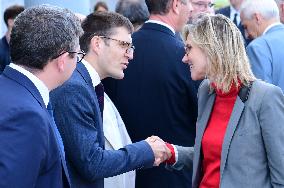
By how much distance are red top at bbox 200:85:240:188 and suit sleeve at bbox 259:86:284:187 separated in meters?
0.19

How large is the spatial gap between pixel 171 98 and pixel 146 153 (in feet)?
2.94

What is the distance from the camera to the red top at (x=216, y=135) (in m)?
3.35

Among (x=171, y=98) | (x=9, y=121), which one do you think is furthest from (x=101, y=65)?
(x=9, y=121)

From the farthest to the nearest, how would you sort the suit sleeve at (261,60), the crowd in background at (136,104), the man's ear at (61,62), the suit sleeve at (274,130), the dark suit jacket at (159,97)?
the suit sleeve at (261,60), the dark suit jacket at (159,97), the suit sleeve at (274,130), the man's ear at (61,62), the crowd in background at (136,104)

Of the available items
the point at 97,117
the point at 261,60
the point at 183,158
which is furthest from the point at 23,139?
the point at 261,60

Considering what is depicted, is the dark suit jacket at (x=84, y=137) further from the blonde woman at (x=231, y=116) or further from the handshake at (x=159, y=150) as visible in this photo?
the blonde woman at (x=231, y=116)

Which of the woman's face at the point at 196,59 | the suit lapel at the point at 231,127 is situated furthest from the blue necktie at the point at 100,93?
the suit lapel at the point at 231,127

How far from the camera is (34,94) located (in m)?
2.65

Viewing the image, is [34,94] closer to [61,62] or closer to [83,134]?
[61,62]

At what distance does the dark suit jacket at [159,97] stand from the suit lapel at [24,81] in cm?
173

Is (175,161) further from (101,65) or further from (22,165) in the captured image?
(22,165)

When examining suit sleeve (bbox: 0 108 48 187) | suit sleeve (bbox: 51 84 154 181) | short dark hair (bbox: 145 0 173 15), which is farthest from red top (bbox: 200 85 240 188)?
short dark hair (bbox: 145 0 173 15)

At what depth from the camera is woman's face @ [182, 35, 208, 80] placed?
135 inches

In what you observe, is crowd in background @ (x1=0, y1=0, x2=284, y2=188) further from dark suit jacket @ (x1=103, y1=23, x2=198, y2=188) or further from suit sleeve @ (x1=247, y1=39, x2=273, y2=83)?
suit sleeve @ (x1=247, y1=39, x2=273, y2=83)
